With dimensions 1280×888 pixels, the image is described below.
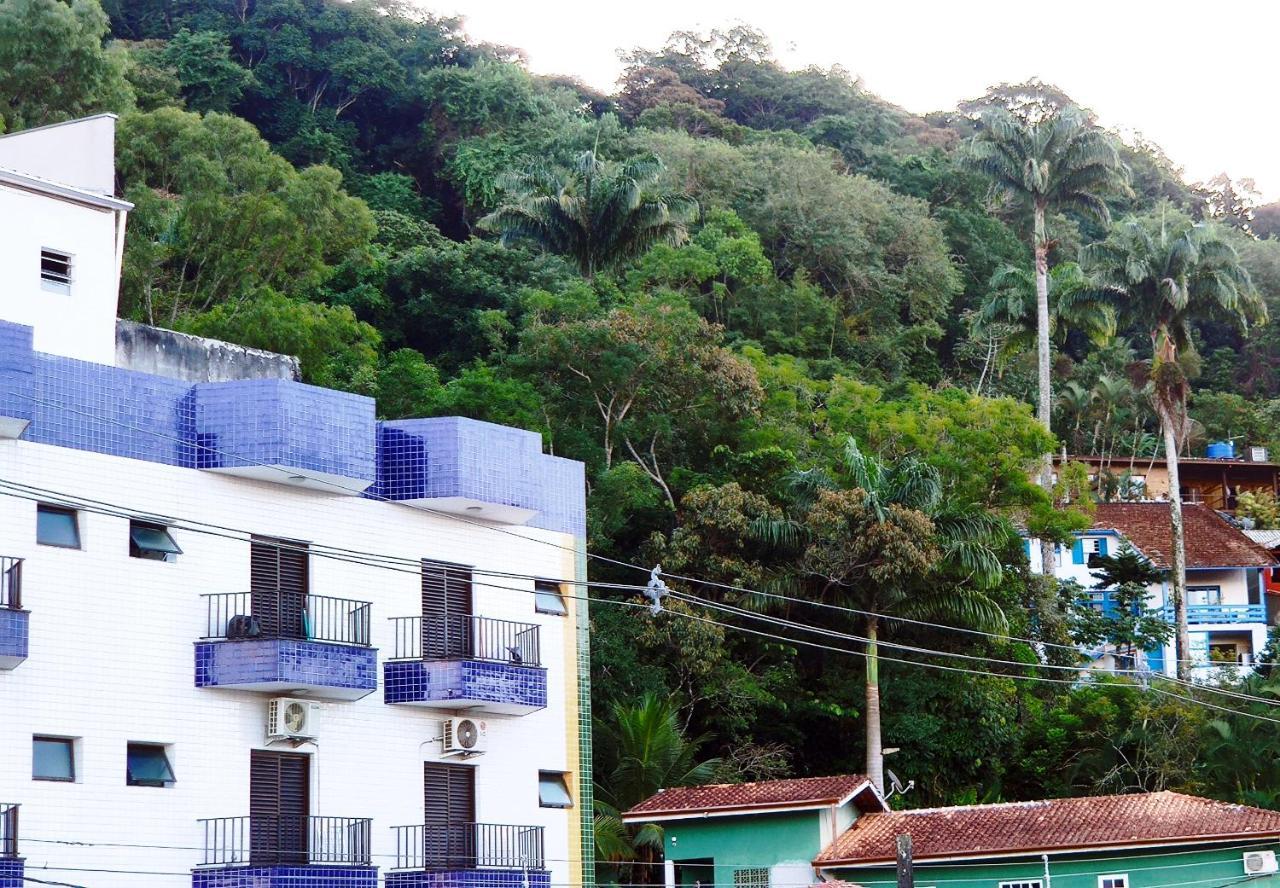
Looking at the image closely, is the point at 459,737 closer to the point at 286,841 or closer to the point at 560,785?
the point at 560,785

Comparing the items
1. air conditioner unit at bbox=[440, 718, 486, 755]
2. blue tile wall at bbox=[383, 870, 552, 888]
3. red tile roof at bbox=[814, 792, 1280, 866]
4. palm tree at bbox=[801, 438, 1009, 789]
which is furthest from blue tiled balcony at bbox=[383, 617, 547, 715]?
palm tree at bbox=[801, 438, 1009, 789]

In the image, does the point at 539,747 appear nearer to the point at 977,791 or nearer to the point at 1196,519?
the point at 977,791

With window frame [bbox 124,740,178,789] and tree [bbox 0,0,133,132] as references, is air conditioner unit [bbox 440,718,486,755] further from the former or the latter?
tree [bbox 0,0,133,132]

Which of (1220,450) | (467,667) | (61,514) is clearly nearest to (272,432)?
(61,514)

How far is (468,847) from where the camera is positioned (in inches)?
1189

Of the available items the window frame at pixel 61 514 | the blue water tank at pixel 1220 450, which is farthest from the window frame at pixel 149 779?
the blue water tank at pixel 1220 450

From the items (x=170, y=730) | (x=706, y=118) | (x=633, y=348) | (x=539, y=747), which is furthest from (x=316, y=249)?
(x=706, y=118)

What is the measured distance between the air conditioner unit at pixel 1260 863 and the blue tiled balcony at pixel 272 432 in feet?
57.5

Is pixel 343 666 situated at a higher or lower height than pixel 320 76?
lower

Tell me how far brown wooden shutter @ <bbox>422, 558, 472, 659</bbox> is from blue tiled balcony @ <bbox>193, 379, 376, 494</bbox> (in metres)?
2.88

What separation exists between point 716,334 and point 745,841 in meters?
17.3

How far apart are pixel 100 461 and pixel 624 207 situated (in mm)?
36394

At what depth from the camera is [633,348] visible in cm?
4766

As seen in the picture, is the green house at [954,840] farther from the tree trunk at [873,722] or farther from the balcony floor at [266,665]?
the balcony floor at [266,665]
